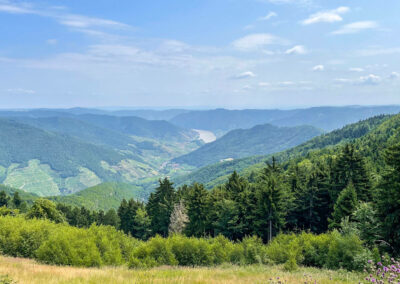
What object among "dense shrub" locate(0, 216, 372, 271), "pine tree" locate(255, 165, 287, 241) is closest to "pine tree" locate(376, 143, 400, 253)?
"dense shrub" locate(0, 216, 372, 271)

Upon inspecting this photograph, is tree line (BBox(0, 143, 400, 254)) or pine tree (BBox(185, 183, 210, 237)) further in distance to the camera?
pine tree (BBox(185, 183, 210, 237))

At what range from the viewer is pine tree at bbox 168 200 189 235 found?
63125mm

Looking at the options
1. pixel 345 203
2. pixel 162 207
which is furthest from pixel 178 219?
pixel 345 203

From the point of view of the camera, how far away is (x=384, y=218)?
80.7 feet

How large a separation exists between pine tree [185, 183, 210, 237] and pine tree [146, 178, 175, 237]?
11.8m

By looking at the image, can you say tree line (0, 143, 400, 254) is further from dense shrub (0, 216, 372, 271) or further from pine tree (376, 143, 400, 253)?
dense shrub (0, 216, 372, 271)

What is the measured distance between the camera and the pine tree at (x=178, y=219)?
207 ft

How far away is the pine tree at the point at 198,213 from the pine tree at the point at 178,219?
9.88ft

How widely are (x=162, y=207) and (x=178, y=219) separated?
8.21m

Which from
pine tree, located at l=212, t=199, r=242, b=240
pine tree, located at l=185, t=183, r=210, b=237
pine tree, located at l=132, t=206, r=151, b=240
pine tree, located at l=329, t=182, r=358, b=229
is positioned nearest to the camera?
pine tree, located at l=329, t=182, r=358, b=229

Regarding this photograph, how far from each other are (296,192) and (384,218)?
95.3ft

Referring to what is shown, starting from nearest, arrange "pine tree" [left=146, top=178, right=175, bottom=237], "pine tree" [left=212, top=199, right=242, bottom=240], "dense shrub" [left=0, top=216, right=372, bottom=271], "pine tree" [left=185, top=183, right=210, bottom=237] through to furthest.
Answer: "dense shrub" [left=0, top=216, right=372, bottom=271] < "pine tree" [left=212, top=199, right=242, bottom=240] < "pine tree" [left=185, top=183, right=210, bottom=237] < "pine tree" [left=146, top=178, right=175, bottom=237]

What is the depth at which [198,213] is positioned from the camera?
58.6m

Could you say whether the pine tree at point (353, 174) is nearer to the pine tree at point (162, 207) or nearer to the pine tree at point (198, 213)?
the pine tree at point (198, 213)
